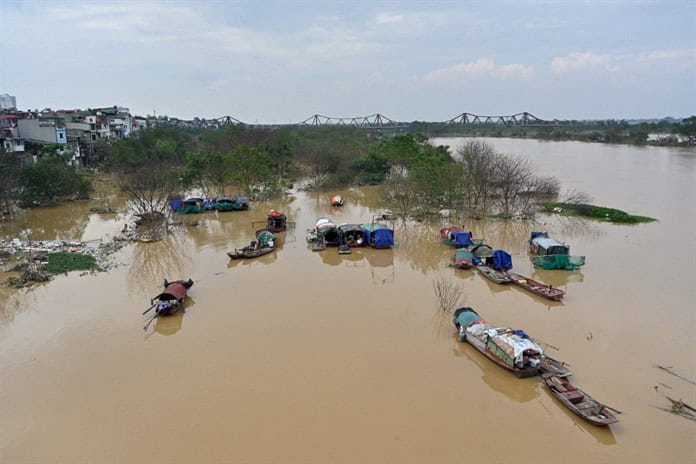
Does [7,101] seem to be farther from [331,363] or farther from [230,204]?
[331,363]

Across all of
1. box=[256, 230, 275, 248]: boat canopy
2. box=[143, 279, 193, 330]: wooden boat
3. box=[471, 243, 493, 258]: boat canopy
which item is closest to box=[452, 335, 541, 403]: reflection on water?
box=[471, 243, 493, 258]: boat canopy

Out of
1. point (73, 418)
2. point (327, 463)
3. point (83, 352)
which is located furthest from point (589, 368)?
point (83, 352)

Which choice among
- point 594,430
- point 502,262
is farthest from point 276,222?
point 594,430

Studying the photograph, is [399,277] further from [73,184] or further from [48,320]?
[73,184]

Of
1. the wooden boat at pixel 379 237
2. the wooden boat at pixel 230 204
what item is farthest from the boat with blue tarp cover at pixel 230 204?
the wooden boat at pixel 379 237

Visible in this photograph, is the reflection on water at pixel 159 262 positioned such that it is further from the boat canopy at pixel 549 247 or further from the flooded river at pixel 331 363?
the boat canopy at pixel 549 247

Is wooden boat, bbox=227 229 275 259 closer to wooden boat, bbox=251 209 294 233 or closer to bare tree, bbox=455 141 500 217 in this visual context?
wooden boat, bbox=251 209 294 233
